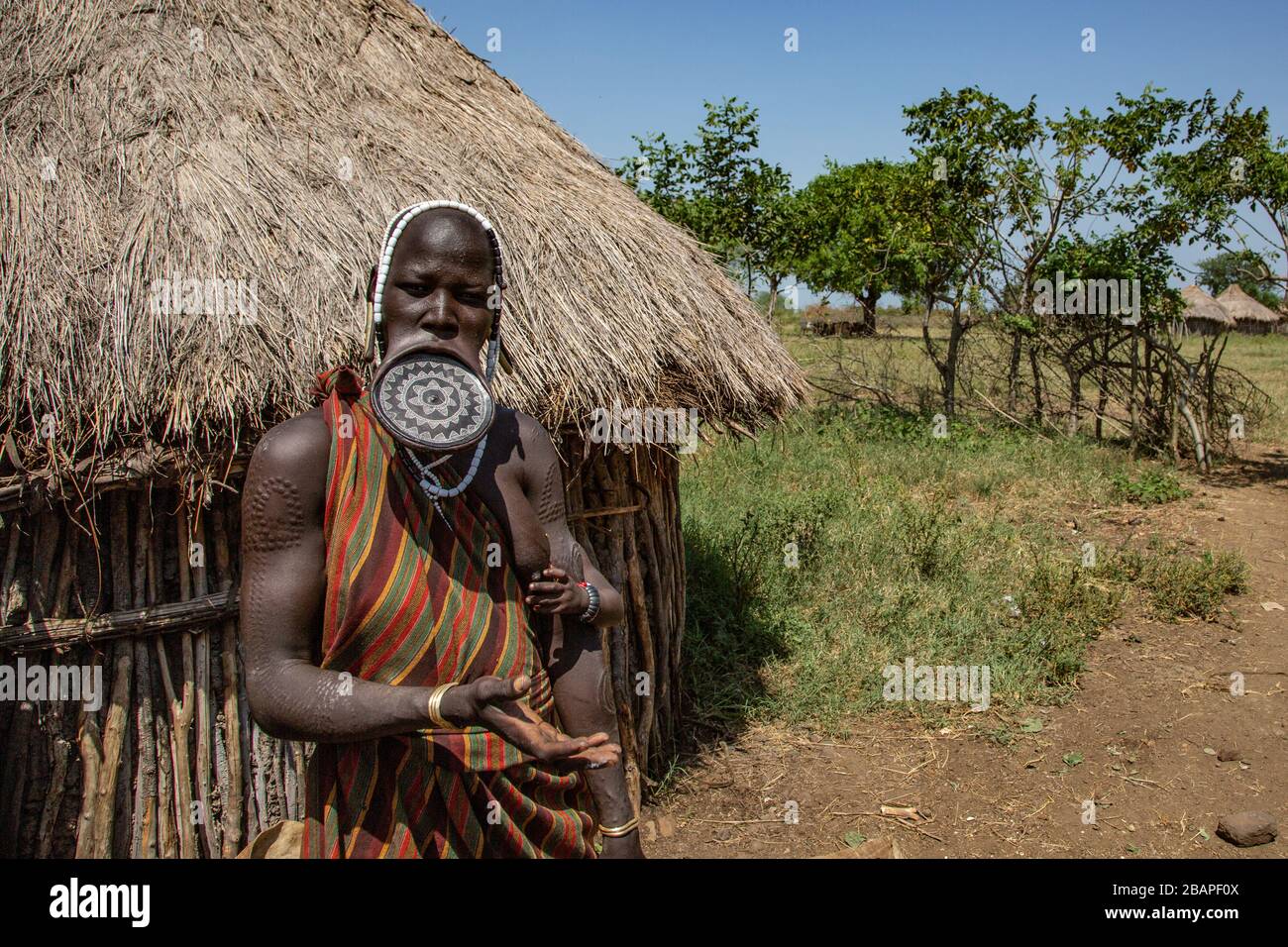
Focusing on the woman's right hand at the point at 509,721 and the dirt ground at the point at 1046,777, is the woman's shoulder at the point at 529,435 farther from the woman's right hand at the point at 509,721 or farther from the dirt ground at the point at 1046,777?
the dirt ground at the point at 1046,777

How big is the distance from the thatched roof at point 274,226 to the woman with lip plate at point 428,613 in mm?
1306

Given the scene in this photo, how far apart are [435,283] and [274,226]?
1731 millimetres

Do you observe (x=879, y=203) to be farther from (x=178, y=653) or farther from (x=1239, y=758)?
(x=178, y=653)

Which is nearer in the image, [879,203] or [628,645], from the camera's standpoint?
[628,645]

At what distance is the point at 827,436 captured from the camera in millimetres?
9727

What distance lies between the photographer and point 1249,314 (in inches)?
1049

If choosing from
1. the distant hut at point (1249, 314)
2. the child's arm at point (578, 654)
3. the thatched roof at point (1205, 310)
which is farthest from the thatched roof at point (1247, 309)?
the child's arm at point (578, 654)

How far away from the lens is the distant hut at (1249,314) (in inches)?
1048

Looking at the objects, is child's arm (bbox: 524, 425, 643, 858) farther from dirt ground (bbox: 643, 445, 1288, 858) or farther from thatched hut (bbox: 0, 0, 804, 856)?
dirt ground (bbox: 643, 445, 1288, 858)

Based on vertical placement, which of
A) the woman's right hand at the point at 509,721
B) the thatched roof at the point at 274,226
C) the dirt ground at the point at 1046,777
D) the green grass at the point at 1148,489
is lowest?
the dirt ground at the point at 1046,777

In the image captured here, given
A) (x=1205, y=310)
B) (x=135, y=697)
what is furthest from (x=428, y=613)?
(x=1205, y=310)

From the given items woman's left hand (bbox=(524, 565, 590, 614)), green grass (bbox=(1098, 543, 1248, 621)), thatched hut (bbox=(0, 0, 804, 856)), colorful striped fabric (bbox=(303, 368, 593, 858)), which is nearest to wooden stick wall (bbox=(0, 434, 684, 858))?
thatched hut (bbox=(0, 0, 804, 856))

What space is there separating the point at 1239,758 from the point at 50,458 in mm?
4718
